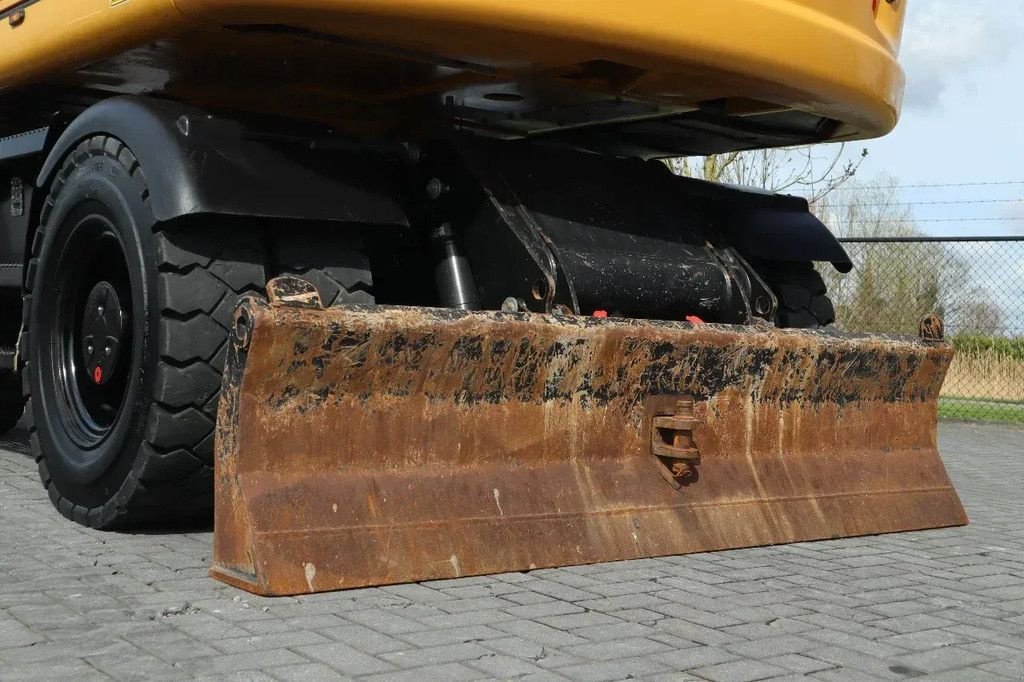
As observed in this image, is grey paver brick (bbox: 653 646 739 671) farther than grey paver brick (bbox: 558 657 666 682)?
Yes

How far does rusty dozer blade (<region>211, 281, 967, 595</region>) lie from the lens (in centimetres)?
374

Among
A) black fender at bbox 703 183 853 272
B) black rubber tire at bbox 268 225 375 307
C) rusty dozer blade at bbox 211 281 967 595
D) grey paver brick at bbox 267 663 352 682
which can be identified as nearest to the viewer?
grey paver brick at bbox 267 663 352 682

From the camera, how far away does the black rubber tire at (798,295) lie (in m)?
5.99

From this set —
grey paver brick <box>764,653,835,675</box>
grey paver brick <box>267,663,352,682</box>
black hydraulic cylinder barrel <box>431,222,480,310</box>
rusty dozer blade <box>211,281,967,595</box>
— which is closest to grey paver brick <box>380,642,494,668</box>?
grey paver brick <box>267,663,352,682</box>

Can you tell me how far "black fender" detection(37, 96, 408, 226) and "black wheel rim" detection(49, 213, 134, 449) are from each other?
0.41 meters

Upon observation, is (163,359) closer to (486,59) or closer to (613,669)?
(486,59)

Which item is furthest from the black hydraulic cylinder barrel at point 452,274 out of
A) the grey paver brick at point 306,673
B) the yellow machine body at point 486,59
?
the grey paver brick at point 306,673

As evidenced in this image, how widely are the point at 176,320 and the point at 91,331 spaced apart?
0.73 metres

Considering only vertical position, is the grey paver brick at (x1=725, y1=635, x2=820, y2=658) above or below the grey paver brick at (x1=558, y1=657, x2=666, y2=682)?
above

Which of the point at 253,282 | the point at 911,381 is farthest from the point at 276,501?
the point at 911,381

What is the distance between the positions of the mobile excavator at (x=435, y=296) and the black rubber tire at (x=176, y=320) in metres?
0.01

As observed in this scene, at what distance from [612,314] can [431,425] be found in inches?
41.4

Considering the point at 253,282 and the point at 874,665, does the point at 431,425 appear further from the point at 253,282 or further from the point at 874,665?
the point at 874,665

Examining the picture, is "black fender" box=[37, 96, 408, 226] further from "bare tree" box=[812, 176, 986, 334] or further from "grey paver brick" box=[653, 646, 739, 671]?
"bare tree" box=[812, 176, 986, 334]
